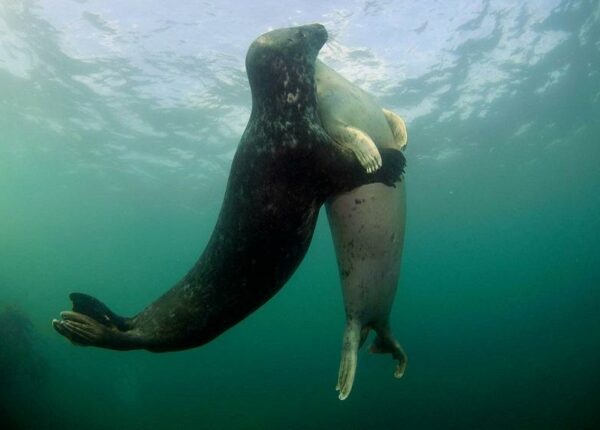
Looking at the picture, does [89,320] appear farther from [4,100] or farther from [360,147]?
[4,100]

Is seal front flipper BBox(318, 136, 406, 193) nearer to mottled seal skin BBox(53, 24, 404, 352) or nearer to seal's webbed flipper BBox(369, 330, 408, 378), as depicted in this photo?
mottled seal skin BBox(53, 24, 404, 352)

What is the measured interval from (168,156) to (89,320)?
79.3ft

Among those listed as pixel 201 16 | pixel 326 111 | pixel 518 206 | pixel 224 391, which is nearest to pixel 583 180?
pixel 518 206

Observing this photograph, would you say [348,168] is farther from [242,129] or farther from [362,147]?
[242,129]

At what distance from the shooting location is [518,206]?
46312mm

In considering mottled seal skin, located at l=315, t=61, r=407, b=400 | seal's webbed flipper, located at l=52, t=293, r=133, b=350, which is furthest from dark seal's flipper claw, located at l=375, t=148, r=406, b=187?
seal's webbed flipper, located at l=52, t=293, r=133, b=350

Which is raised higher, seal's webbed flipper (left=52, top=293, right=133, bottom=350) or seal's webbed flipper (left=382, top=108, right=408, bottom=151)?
seal's webbed flipper (left=382, top=108, right=408, bottom=151)

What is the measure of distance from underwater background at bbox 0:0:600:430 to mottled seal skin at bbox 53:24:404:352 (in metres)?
10.5

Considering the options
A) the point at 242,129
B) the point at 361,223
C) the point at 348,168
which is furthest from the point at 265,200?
the point at 242,129

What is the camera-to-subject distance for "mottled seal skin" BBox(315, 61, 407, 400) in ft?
10.3

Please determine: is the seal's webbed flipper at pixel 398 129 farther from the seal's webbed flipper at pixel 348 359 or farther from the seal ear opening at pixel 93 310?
the seal ear opening at pixel 93 310

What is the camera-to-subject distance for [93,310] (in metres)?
3.25

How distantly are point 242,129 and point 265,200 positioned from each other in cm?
1848

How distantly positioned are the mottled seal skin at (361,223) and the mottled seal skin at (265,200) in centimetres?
29
